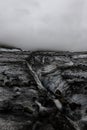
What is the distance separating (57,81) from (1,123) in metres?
9.94

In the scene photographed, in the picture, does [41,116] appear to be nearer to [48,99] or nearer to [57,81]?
[48,99]

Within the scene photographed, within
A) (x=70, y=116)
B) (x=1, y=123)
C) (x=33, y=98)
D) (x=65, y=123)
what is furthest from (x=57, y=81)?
(x=1, y=123)

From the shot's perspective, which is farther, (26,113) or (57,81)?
(57,81)

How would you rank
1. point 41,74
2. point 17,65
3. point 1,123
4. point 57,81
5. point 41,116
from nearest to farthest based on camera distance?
point 1,123 → point 41,116 → point 57,81 → point 41,74 → point 17,65

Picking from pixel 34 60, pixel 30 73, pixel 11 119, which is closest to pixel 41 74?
pixel 30 73

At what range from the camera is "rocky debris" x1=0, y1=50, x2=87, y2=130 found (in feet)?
53.2

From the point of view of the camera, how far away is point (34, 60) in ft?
108

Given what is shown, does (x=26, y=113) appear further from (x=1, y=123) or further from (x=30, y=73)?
(x=30, y=73)

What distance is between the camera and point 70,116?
18.0 meters

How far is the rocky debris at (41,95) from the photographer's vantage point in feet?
53.2

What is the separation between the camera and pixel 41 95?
20781 mm

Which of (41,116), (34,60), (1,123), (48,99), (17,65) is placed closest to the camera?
(1,123)

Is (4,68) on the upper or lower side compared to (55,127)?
upper

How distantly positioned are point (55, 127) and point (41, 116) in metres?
1.58
